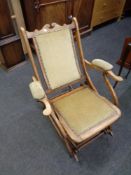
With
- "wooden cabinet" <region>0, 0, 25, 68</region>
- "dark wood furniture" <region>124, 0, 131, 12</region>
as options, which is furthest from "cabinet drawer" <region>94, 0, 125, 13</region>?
"wooden cabinet" <region>0, 0, 25, 68</region>

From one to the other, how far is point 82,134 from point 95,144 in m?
0.47

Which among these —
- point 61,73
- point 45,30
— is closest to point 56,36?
point 45,30

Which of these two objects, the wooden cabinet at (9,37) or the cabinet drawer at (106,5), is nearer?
the wooden cabinet at (9,37)

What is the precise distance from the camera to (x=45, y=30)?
1204 mm

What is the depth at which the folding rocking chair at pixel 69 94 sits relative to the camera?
42.5 inches

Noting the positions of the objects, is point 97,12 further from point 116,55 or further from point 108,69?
point 108,69

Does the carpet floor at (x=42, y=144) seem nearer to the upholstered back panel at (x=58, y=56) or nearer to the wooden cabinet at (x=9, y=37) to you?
the wooden cabinet at (x=9, y=37)

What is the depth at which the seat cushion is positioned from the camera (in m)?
1.04

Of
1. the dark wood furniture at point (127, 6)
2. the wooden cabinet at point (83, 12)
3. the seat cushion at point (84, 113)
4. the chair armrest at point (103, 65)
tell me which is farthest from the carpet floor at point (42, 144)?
the dark wood furniture at point (127, 6)

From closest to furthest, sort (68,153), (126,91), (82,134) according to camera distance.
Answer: (82,134) < (68,153) < (126,91)

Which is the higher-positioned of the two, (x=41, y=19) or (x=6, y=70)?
(x=41, y=19)

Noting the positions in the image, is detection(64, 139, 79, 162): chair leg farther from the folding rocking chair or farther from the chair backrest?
the chair backrest

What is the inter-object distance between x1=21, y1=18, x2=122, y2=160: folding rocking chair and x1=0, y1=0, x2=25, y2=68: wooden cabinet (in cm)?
93

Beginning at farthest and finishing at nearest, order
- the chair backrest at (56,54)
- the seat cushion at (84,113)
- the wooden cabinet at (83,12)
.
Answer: the wooden cabinet at (83,12), the chair backrest at (56,54), the seat cushion at (84,113)
